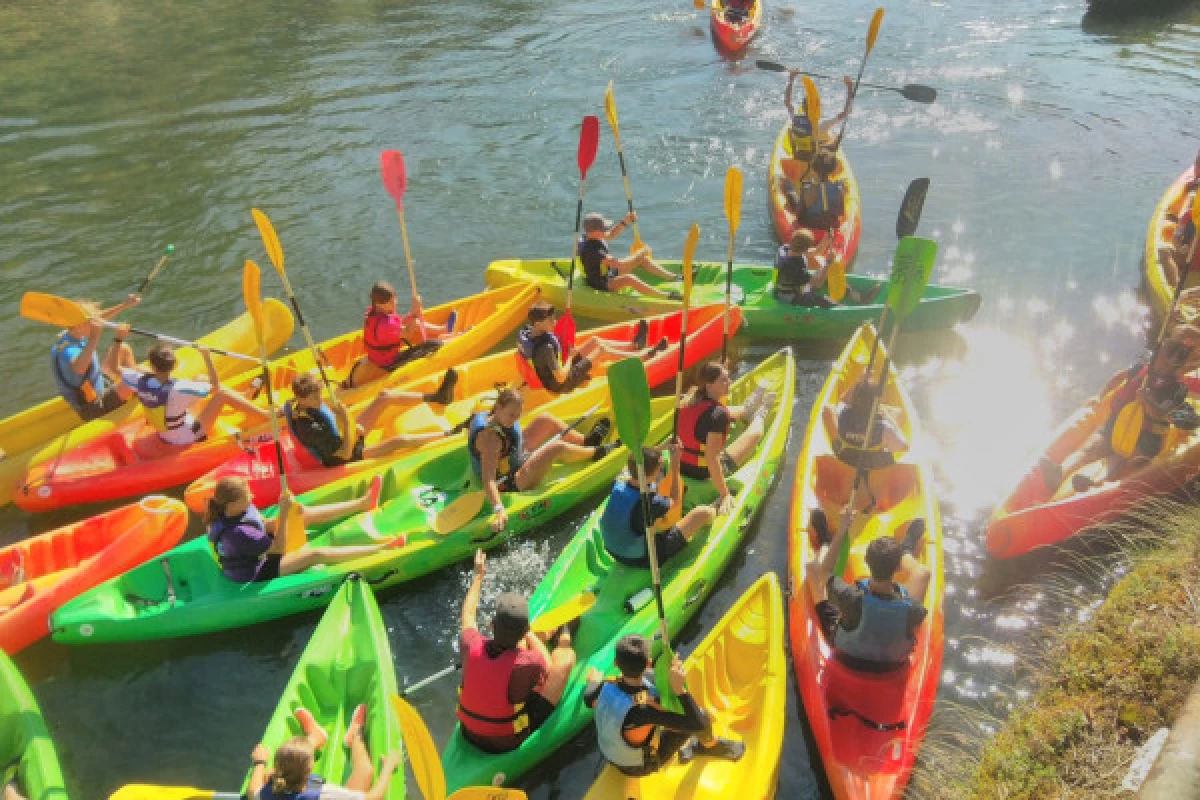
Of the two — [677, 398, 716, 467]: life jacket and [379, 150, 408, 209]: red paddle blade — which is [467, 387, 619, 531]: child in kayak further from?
[379, 150, 408, 209]: red paddle blade

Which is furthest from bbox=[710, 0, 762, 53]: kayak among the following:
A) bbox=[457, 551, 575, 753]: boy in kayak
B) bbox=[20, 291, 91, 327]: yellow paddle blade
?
bbox=[457, 551, 575, 753]: boy in kayak

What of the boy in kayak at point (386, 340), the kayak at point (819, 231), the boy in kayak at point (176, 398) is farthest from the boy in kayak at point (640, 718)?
the kayak at point (819, 231)

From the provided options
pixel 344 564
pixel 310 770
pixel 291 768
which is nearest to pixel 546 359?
pixel 344 564

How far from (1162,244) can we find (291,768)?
1078 centimetres

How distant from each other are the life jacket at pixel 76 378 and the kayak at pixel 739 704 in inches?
244

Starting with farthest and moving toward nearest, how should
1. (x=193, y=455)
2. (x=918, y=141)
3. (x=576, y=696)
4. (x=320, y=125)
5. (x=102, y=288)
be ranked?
1. (x=320, y=125)
2. (x=918, y=141)
3. (x=102, y=288)
4. (x=193, y=455)
5. (x=576, y=696)

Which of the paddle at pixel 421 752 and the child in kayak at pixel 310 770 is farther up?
the paddle at pixel 421 752

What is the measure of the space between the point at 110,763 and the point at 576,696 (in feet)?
10.5

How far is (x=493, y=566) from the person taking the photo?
23.1 feet

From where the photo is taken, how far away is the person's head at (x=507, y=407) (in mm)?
6867

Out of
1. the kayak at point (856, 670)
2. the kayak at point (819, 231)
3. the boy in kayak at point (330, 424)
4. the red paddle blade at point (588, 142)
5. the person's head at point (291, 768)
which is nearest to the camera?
the person's head at point (291, 768)

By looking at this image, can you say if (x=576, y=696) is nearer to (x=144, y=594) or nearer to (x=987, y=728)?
(x=987, y=728)

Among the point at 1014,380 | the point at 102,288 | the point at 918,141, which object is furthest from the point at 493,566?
the point at 918,141

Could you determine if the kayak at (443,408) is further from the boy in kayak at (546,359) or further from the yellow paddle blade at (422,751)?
the yellow paddle blade at (422,751)
